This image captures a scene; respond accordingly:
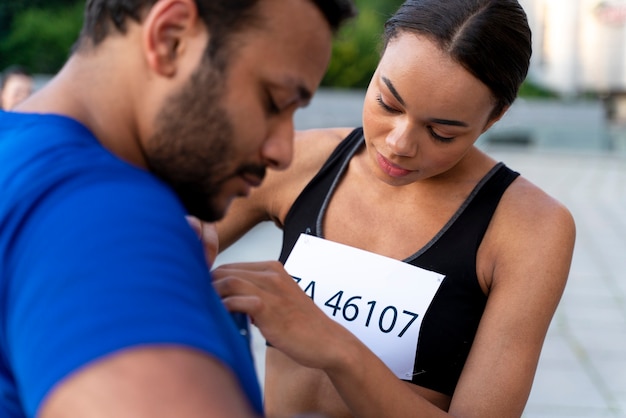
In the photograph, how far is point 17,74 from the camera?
6.80 meters

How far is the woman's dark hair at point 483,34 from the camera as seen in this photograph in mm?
1816

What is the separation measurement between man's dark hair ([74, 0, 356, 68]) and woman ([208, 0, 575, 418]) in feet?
2.58

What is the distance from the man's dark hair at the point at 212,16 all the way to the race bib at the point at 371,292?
0.94 m

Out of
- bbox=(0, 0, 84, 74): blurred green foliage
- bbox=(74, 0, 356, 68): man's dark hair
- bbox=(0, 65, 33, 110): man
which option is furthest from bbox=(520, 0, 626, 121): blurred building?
bbox=(74, 0, 356, 68): man's dark hair

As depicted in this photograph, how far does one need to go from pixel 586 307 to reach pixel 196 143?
234 inches

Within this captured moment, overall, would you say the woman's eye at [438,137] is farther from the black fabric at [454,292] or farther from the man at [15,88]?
the man at [15,88]

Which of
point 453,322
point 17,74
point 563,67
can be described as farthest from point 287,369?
point 563,67

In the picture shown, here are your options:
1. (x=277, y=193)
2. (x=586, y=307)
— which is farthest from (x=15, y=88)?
(x=277, y=193)

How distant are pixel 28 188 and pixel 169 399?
0.89 ft

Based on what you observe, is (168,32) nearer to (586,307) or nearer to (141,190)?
(141,190)

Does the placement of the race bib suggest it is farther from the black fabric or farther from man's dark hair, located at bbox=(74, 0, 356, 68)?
man's dark hair, located at bbox=(74, 0, 356, 68)

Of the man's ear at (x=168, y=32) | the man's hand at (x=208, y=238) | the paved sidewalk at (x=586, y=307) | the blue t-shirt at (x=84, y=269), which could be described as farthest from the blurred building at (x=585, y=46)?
the blue t-shirt at (x=84, y=269)

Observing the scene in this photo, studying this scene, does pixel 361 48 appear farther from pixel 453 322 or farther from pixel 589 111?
pixel 453 322

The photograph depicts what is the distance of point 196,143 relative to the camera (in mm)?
995
